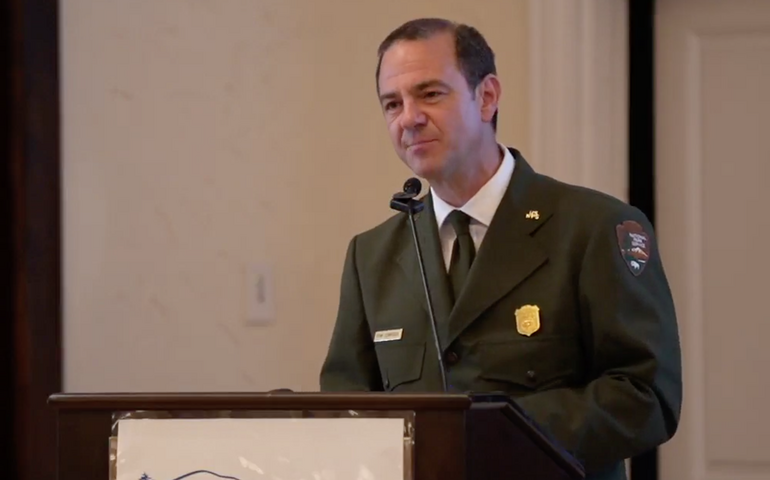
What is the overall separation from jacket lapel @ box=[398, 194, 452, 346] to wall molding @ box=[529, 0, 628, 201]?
29.0 inches

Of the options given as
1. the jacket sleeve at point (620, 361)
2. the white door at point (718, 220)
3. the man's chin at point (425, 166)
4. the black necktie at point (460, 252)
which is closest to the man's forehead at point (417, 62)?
the man's chin at point (425, 166)

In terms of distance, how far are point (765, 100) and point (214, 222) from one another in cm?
135

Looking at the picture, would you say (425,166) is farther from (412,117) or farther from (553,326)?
(553,326)

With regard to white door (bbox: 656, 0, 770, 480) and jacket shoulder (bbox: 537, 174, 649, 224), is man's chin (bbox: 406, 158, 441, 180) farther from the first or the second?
white door (bbox: 656, 0, 770, 480)

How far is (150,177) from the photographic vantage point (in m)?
2.57

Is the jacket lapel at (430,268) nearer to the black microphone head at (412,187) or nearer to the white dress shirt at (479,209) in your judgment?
the white dress shirt at (479,209)

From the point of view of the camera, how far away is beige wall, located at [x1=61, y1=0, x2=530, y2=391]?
8.36 feet

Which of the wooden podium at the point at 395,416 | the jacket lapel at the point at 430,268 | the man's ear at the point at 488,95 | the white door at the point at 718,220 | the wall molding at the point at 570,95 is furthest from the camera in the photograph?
the white door at the point at 718,220

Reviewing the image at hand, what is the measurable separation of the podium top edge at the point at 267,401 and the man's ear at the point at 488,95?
0.80 meters

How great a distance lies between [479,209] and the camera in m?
1.72

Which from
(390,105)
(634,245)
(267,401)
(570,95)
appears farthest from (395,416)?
(570,95)

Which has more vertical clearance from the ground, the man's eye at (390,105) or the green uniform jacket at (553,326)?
the man's eye at (390,105)

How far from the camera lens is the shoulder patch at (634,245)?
156 centimetres

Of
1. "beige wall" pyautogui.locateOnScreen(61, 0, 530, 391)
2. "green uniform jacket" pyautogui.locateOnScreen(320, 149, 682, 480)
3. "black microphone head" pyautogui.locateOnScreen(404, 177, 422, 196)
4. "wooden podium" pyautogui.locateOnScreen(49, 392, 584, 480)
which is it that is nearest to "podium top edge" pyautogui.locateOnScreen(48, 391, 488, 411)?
"wooden podium" pyautogui.locateOnScreen(49, 392, 584, 480)
